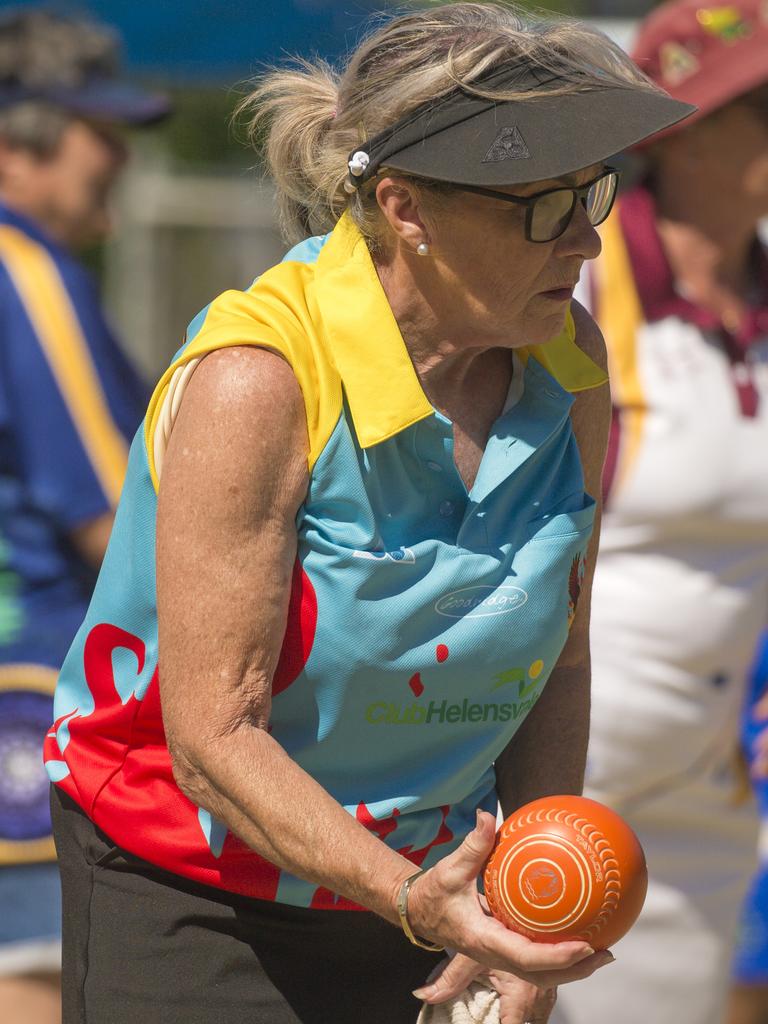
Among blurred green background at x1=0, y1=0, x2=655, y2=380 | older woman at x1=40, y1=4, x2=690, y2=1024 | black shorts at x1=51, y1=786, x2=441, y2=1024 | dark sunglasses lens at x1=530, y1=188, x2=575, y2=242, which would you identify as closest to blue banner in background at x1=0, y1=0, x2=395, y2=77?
older woman at x1=40, y1=4, x2=690, y2=1024

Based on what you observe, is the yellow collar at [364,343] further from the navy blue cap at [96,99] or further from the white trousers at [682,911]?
the navy blue cap at [96,99]

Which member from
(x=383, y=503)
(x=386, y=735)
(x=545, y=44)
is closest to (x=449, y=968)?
(x=386, y=735)

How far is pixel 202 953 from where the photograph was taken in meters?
2.28

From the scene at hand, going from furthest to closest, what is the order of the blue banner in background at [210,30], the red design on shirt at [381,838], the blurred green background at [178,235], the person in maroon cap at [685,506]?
the blurred green background at [178,235], the blue banner in background at [210,30], the person in maroon cap at [685,506], the red design on shirt at [381,838]

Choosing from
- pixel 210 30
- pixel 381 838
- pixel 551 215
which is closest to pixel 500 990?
pixel 381 838

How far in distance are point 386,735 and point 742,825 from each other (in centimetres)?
212

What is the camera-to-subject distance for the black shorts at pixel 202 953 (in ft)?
7.48

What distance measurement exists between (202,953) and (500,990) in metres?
0.41

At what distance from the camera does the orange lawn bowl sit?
1.95m

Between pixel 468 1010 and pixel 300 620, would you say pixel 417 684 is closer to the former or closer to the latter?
pixel 300 620

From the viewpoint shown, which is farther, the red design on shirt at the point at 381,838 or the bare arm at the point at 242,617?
the red design on shirt at the point at 381,838

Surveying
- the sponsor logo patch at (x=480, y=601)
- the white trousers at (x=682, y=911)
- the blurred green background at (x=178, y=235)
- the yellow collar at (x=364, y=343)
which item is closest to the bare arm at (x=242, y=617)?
the yellow collar at (x=364, y=343)

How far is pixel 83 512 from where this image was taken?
3.85 m

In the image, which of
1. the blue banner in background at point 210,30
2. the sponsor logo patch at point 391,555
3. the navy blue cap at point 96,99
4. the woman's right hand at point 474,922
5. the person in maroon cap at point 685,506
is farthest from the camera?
the blue banner in background at point 210,30
